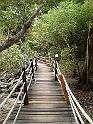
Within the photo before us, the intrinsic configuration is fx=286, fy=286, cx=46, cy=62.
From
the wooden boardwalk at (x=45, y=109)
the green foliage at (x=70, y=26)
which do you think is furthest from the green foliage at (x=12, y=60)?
the wooden boardwalk at (x=45, y=109)

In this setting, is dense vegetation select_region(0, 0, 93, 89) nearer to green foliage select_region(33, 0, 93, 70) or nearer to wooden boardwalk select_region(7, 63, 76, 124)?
green foliage select_region(33, 0, 93, 70)

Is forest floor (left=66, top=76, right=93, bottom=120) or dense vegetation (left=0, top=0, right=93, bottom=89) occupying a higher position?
dense vegetation (left=0, top=0, right=93, bottom=89)

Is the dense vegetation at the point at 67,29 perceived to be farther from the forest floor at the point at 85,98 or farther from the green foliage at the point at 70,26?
the forest floor at the point at 85,98

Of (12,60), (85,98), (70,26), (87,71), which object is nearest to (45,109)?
(85,98)

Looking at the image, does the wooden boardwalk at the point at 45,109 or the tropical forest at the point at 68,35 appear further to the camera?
the tropical forest at the point at 68,35

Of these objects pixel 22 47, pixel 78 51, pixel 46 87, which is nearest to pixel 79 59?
pixel 78 51

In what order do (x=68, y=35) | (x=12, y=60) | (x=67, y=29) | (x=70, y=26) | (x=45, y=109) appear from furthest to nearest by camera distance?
(x=12, y=60) < (x=68, y=35) < (x=67, y=29) < (x=70, y=26) < (x=45, y=109)

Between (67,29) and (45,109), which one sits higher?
(67,29)

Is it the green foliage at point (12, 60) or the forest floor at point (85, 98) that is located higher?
the green foliage at point (12, 60)

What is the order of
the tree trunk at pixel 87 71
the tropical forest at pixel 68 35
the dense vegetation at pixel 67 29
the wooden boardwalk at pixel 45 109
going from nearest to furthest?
the wooden boardwalk at pixel 45 109
the tropical forest at pixel 68 35
the dense vegetation at pixel 67 29
the tree trunk at pixel 87 71

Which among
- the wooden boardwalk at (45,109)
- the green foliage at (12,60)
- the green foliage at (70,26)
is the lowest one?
the wooden boardwalk at (45,109)

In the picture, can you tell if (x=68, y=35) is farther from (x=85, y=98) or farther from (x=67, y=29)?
(x=85, y=98)

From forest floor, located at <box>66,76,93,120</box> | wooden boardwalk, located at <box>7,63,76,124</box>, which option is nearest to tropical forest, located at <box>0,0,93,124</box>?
forest floor, located at <box>66,76,93,120</box>

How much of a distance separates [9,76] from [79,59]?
478 centimetres
